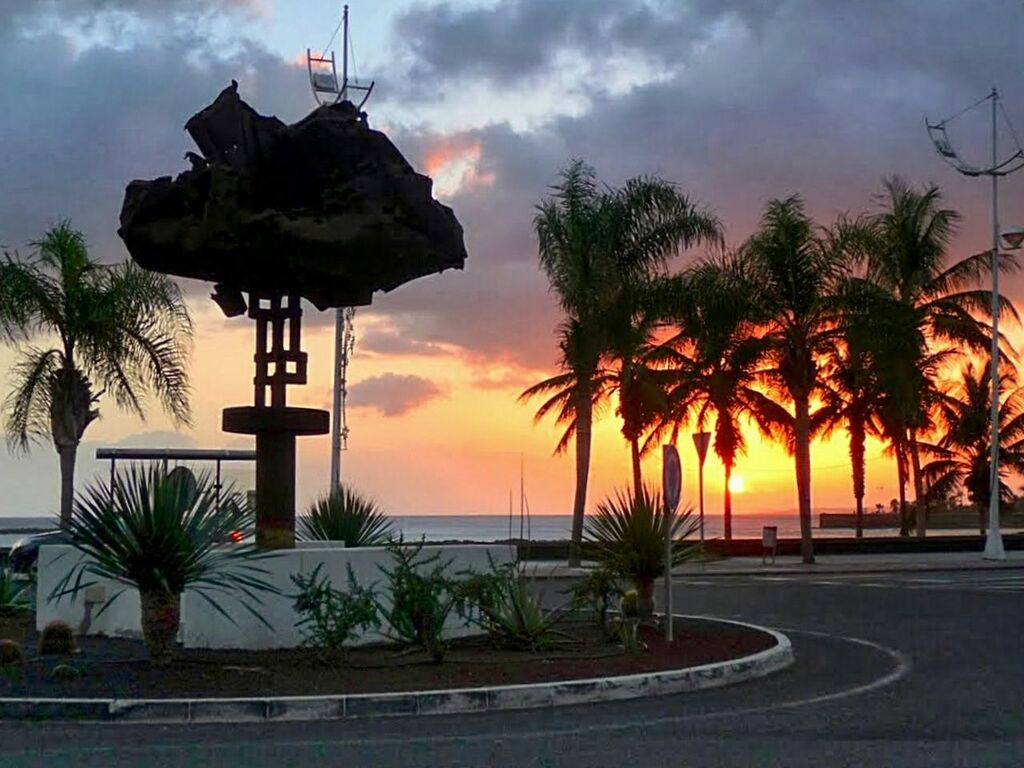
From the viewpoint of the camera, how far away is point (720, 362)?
130 ft

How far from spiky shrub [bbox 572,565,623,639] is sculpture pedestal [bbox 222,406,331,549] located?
2981mm

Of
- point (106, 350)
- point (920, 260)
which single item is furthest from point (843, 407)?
point (106, 350)

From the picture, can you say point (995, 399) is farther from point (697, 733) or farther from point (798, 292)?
point (697, 733)

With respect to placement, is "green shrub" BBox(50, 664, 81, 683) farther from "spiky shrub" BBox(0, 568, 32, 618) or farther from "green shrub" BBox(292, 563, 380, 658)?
"spiky shrub" BBox(0, 568, 32, 618)

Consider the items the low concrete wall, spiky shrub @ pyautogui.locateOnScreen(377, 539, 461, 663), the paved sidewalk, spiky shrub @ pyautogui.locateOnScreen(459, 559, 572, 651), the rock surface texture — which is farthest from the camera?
the paved sidewalk

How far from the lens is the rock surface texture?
1412 centimetres

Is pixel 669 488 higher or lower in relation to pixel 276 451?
lower

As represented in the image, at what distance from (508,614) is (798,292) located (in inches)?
914

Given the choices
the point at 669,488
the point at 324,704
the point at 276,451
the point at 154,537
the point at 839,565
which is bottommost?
the point at 324,704

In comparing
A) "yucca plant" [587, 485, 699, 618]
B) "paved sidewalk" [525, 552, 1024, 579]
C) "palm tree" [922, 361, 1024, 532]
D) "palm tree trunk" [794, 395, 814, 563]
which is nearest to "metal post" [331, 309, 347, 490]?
"paved sidewalk" [525, 552, 1024, 579]

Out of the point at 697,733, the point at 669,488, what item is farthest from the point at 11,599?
the point at 697,733

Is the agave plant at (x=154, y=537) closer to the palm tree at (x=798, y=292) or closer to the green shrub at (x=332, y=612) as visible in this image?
the green shrub at (x=332, y=612)

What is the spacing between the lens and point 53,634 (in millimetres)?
13156

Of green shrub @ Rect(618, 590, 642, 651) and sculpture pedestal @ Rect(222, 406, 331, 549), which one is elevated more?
sculpture pedestal @ Rect(222, 406, 331, 549)
